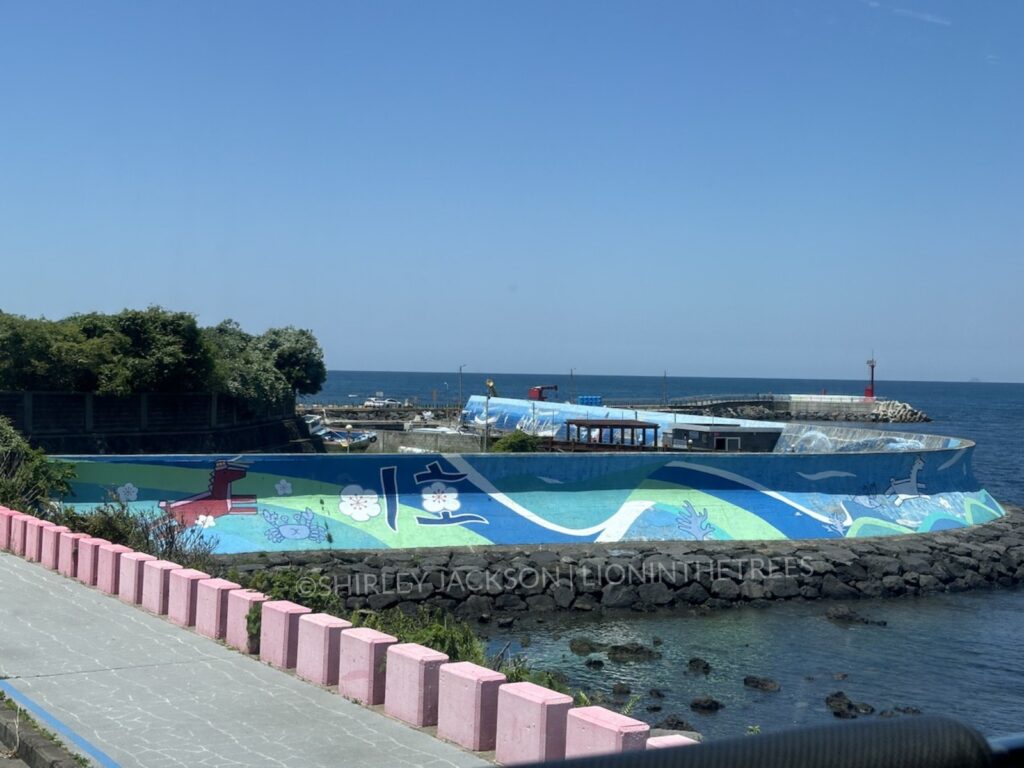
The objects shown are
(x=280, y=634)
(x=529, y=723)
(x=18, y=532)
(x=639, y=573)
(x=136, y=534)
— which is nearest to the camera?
(x=529, y=723)

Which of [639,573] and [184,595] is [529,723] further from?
Answer: [639,573]

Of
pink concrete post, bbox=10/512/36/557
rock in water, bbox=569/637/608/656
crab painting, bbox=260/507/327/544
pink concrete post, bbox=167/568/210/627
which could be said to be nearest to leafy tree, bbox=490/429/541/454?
crab painting, bbox=260/507/327/544

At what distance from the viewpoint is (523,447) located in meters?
43.7

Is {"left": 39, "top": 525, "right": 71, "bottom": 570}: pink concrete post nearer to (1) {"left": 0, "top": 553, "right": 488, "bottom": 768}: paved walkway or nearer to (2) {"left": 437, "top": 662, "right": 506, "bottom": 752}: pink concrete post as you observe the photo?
(1) {"left": 0, "top": 553, "right": 488, "bottom": 768}: paved walkway

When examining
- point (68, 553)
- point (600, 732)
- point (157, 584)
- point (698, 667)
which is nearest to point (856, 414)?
point (698, 667)

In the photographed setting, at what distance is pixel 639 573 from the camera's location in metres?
28.3

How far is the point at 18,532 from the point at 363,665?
38.4 ft

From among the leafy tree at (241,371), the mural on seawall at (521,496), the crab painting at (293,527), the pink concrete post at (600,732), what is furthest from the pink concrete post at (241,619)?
the leafy tree at (241,371)

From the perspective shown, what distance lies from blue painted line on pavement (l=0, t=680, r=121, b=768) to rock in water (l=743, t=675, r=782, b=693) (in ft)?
46.8

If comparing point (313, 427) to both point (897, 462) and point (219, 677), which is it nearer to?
point (897, 462)

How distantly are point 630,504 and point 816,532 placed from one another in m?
5.65

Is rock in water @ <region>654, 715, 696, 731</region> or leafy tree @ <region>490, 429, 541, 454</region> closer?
rock in water @ <region>654, 715, 696, 731</region>

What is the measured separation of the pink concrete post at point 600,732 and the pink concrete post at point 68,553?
1152 centimetres

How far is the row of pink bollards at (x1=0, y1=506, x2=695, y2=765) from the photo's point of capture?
8.98 meters
